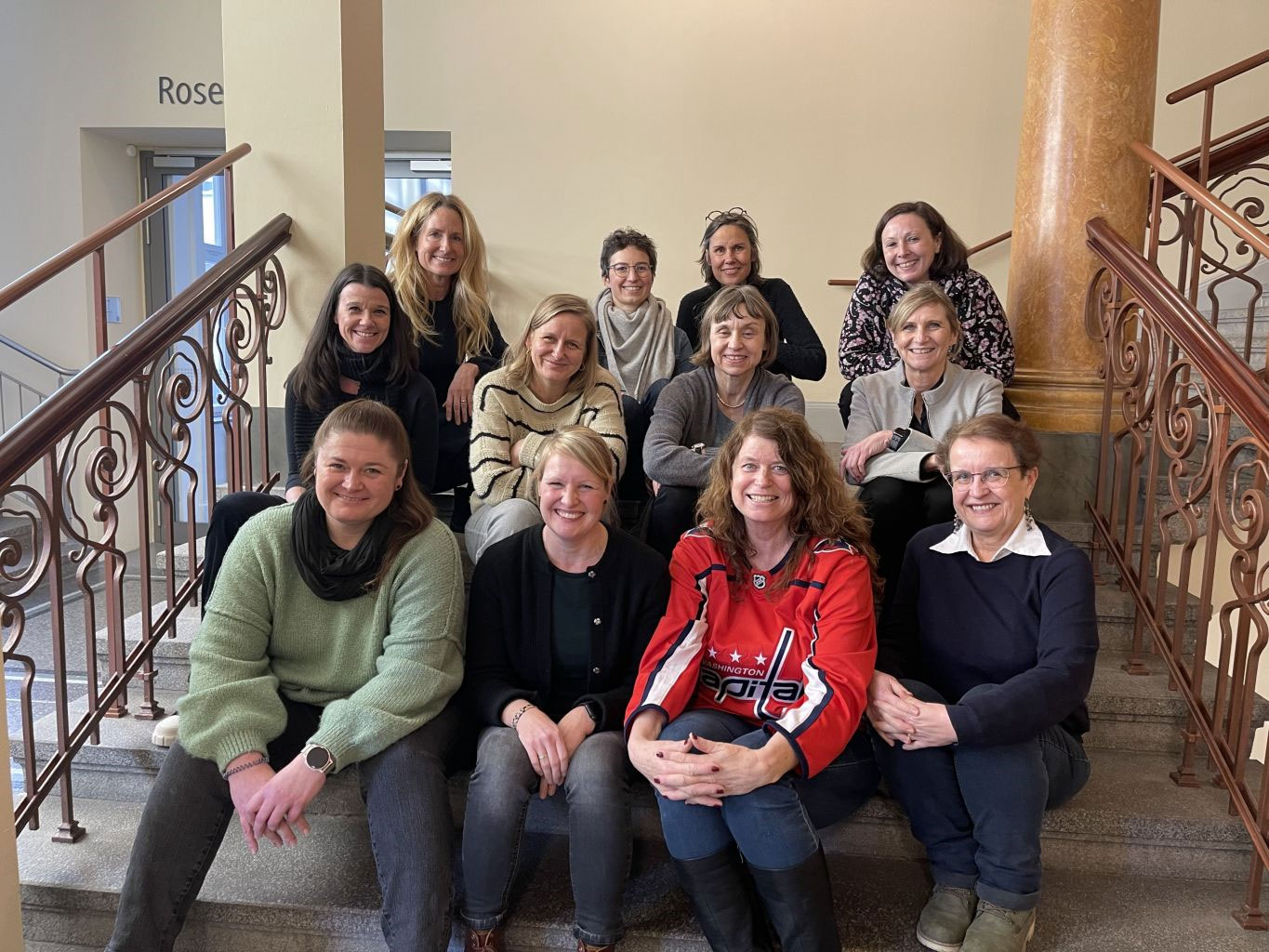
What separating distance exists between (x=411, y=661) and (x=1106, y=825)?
1.44m

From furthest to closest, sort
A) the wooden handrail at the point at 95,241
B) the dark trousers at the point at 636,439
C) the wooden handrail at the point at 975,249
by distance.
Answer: the wooden handrail at the point at 975,249 → the dark trousers at the point at 636,439 → the wooden handrail at the point at 95,241

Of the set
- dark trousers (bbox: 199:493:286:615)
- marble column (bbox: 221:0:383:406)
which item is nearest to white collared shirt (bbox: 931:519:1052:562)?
dark trousers (bbox: 199:493:286:615)

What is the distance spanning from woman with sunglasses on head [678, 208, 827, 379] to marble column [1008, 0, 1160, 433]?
687 millimetres

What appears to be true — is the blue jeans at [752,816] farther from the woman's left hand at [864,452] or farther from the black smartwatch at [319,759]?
the woman's left hand at [864,452]

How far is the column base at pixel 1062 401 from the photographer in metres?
2.95

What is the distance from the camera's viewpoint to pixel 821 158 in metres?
5.35

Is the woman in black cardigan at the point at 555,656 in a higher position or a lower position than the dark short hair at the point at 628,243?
lower

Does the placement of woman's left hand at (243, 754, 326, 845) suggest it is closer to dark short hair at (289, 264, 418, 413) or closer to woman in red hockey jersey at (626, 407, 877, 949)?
woman in red hockey jersey at (626, 407, 877, 949)

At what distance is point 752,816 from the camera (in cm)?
166

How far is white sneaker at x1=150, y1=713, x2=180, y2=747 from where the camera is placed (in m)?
2.17

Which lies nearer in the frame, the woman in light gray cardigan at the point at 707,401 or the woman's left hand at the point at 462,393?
the woman in light gray cardigan at the point at 707,401

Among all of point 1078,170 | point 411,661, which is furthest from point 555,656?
point 1078,170

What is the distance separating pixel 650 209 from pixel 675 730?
4192 millimetres

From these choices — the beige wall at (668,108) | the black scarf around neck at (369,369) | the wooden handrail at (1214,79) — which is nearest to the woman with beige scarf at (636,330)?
the black scarf around neck at (369,369)
